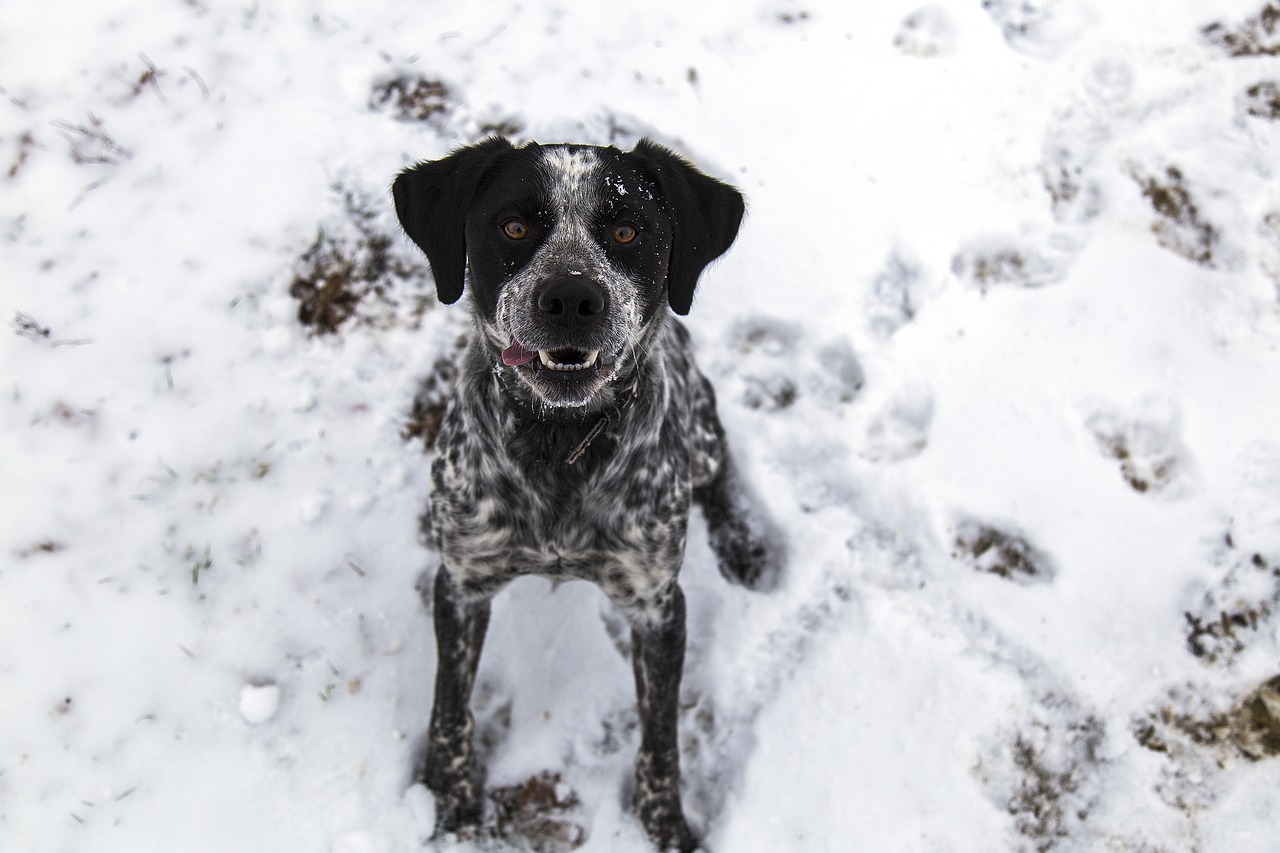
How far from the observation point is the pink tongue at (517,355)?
8.63 ft

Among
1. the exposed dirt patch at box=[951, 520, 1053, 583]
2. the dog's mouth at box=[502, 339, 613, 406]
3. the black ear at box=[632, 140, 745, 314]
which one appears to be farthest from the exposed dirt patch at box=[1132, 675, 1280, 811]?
the dog's mouth at box=[502, 339, 613, 406]

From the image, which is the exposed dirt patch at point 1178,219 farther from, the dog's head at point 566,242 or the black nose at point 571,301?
the black nose at point 571,301

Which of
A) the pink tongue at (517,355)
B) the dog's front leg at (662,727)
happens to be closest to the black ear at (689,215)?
the pink tongue at (517,355)

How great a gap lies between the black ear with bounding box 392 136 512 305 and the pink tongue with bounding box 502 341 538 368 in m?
0.26

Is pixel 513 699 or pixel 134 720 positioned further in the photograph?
pixel 513 699

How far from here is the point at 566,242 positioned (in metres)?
2.64

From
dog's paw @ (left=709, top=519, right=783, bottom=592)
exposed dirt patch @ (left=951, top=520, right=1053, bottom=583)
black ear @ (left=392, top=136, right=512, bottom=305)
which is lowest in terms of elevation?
dog's paw @ (left=709, top=519, right=783, bottom=592)

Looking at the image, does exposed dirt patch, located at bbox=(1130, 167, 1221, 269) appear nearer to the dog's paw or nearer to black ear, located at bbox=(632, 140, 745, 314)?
the dog's paw

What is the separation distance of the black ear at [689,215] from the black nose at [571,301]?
0.44m

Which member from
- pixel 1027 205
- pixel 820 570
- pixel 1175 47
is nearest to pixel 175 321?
pixel 820 570

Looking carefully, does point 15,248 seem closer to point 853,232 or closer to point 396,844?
point 396,844

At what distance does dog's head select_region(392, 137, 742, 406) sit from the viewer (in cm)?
250

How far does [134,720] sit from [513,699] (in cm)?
137

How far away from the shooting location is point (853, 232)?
447 cm
